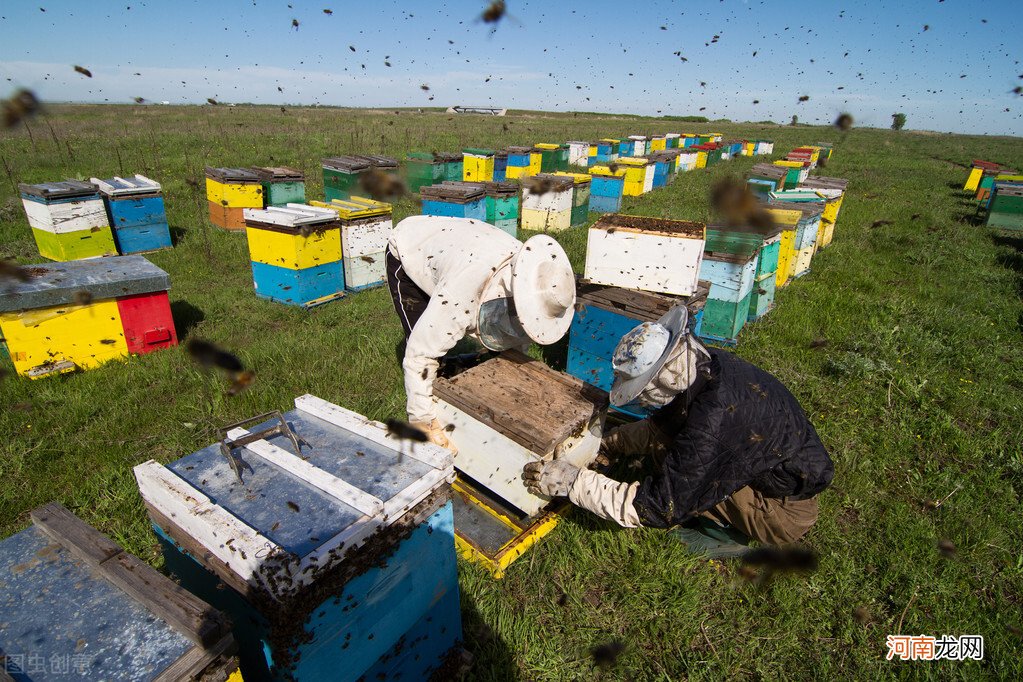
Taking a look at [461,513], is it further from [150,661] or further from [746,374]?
[150,661]

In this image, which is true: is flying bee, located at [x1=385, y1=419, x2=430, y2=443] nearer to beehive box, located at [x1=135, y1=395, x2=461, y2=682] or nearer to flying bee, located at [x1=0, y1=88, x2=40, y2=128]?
beehive box, located at [x1=135, y1=395, x2=461, y2=682]

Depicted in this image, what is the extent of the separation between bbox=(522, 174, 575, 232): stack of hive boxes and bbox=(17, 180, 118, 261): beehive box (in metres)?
6.97

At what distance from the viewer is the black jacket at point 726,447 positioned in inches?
103

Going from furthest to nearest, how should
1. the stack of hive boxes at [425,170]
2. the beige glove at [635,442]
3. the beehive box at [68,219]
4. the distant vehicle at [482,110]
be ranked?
1. the distant vehicle at [482,110]
2. the stack of hive boxes at [425,170]
3. the beehive box at [68,219]
4. the beige glove at [635,442]

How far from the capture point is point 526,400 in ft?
9.76

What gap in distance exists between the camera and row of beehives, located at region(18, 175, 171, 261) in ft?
23.7

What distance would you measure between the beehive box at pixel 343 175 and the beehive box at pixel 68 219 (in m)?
3.85

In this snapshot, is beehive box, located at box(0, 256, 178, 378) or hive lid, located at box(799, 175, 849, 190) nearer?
beehive box, located at box(0, 256, 178, 378)

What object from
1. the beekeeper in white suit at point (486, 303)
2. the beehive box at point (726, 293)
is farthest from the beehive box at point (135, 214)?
the beehive box at point (726, 293)

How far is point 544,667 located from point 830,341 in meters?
5.52

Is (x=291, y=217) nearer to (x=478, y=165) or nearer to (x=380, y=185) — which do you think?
Result: (x=380, y=185)

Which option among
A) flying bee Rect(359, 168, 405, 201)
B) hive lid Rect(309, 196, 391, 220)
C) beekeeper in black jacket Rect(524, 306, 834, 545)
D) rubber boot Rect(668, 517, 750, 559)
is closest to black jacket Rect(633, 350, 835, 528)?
beekeeper in black jacket Rect(524, 306, 834, 545)

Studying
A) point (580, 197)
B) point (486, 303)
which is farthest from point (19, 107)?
point (580, 197)

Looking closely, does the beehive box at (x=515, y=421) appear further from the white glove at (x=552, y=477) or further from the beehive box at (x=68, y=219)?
the beehive box at (x=68, y=219)
